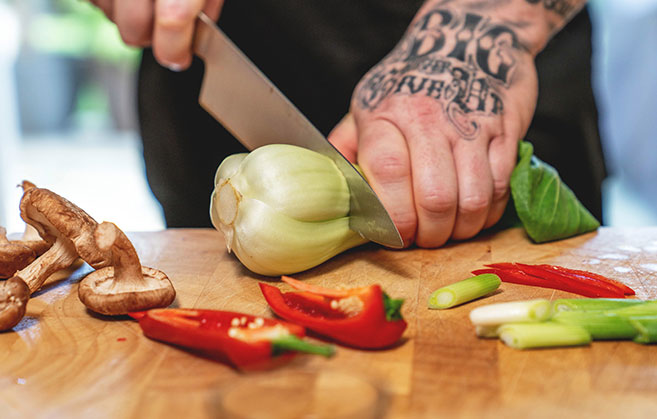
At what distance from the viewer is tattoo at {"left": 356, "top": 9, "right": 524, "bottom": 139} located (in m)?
1.79

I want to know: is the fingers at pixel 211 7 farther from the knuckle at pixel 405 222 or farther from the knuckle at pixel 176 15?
the knuckle at pixel 405 222

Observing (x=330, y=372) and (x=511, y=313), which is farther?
(x=511, y=313)

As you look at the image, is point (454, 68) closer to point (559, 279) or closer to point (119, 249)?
point (559, 279)

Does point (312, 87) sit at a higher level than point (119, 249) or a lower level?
lower

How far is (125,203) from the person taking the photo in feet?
17.2

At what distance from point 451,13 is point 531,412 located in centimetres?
134

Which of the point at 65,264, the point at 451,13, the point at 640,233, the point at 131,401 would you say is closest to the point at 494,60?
the point at 451,13

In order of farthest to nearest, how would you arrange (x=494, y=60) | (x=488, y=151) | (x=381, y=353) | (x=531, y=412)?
(x=494, y=60) < (x=488, y=151) < (x=381, y=353) < (x=531, y=412)

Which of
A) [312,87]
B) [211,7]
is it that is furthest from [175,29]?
[312,87]

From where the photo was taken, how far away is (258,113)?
5.87 feet

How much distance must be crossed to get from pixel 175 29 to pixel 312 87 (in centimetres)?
70

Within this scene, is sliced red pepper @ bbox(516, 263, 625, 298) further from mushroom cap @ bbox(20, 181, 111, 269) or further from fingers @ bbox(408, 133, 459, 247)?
mushroom cap @ bbox(20, 181, 111, 269)

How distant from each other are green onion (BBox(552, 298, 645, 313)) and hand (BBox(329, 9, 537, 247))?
41cm

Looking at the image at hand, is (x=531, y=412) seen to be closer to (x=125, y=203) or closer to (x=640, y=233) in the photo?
(x=640, y=233)
